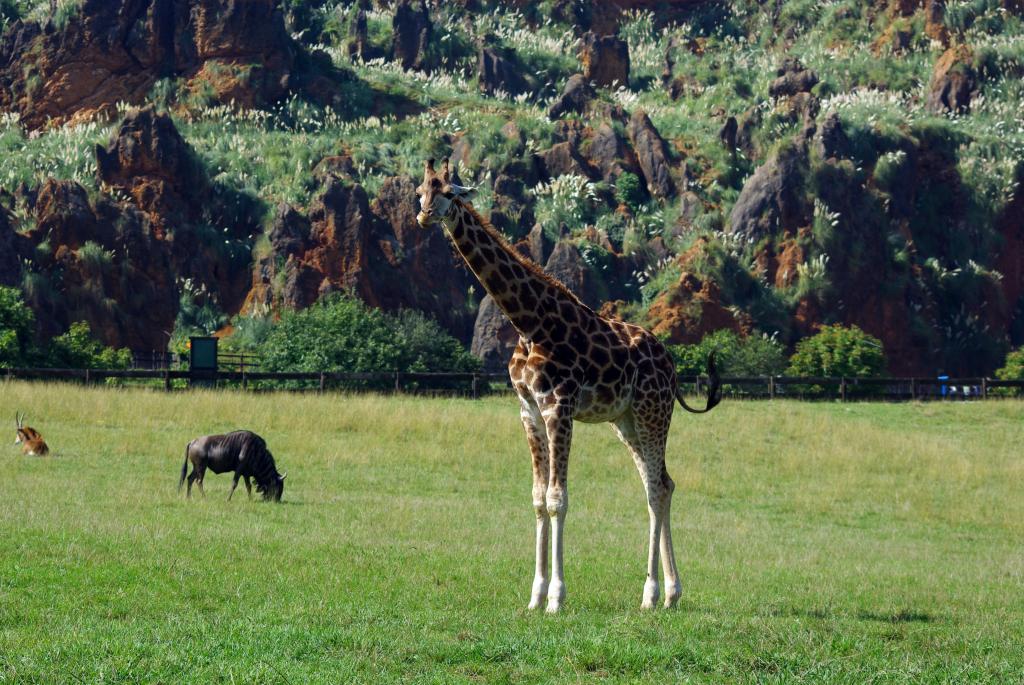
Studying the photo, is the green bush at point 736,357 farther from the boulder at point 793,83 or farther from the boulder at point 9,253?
the boulder at point 793,83

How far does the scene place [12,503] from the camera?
765 inches

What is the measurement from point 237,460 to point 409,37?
8504cm

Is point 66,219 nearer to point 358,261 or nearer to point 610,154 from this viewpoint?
point 358,261

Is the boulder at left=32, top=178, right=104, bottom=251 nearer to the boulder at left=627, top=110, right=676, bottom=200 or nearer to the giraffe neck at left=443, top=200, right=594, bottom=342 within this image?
the boulder at left=627, top=110, right=676, bottom=200

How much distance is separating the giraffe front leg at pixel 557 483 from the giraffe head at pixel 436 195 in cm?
213

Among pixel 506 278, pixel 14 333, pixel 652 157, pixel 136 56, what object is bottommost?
pixel 14 333

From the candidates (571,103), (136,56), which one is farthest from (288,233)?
(571,103)

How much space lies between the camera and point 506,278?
1329 centimetres

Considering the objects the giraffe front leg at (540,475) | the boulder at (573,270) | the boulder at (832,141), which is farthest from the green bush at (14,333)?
the boulder at (832,141)

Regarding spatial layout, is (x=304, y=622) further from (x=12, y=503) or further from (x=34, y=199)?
(x=34, y=199)

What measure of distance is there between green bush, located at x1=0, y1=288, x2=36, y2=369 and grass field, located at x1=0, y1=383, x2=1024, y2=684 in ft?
34.8

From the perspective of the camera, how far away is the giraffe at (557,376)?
12.9 metres

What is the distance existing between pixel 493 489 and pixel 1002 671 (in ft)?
55.5

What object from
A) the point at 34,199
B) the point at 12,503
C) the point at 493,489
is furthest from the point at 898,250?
the point at 12,503
